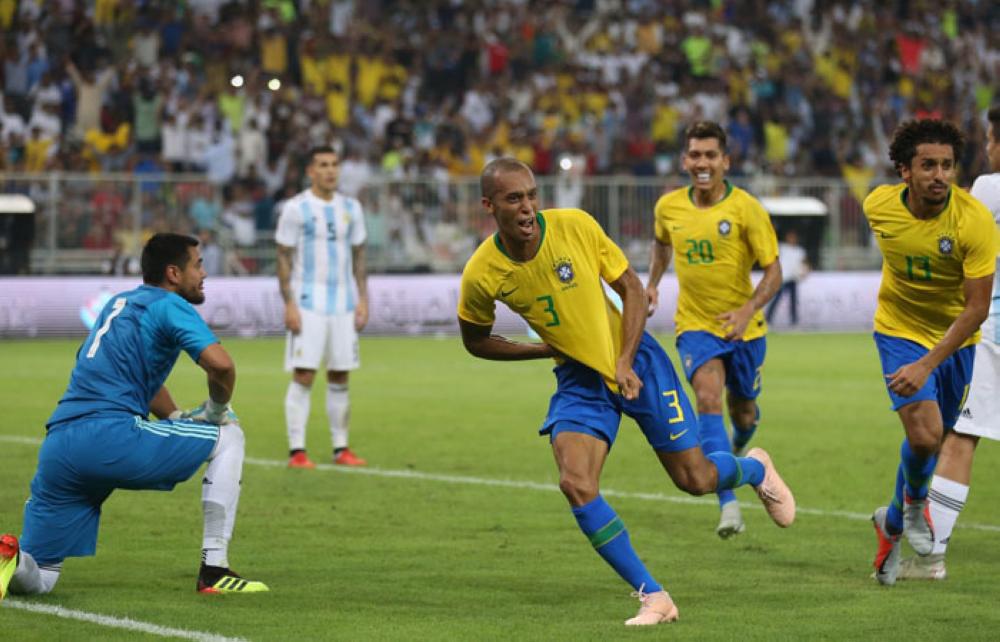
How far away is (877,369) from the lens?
21938 millimetres

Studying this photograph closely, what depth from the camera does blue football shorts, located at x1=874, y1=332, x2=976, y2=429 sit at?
8875 millimetres

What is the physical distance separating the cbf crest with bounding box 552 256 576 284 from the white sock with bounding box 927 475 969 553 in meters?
2.38

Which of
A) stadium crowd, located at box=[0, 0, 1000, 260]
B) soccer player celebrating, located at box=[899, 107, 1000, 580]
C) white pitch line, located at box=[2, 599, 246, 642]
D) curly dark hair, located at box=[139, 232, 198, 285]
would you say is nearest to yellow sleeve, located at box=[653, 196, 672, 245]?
soccer player celebrating, located at box=[899, 107, 1000, 580]

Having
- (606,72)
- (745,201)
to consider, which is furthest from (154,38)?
(745,201)

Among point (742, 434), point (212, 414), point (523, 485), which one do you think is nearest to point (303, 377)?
point (523, 485)

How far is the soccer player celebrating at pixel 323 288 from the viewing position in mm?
13617

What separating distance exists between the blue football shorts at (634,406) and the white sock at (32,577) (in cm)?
236

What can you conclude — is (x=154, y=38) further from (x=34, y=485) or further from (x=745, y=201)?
(x=34, y=485)

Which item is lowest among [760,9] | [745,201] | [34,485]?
[34,485]

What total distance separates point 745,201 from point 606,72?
75.5 ft

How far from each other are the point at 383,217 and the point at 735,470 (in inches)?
788

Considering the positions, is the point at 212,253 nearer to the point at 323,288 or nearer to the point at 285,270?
the point at 323,288

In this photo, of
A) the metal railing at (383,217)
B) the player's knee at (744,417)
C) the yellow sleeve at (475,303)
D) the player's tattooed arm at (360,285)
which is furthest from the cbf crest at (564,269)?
the metal railing at (383,217)

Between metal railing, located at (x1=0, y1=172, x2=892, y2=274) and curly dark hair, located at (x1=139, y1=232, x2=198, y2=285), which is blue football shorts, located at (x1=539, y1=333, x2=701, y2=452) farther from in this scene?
metal railing, located at (x1=0, y1=172, x2=892, y2=274)
